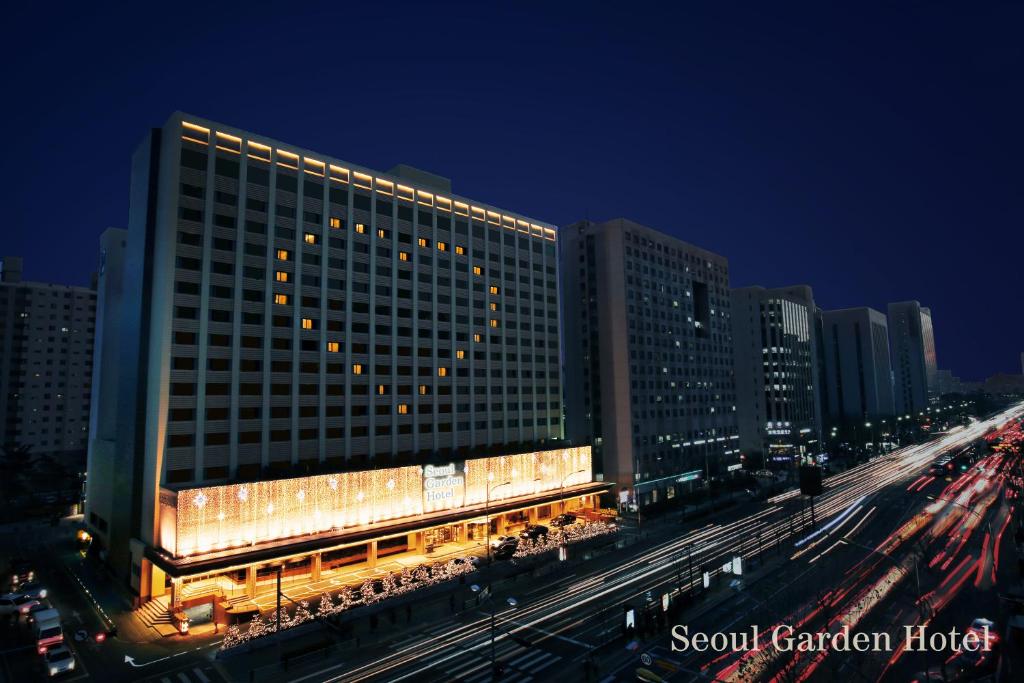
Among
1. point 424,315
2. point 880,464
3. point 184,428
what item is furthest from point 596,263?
point 880,464

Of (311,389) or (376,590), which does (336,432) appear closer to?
(311,389)

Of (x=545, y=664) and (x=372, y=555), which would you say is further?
(x=372, y=555)

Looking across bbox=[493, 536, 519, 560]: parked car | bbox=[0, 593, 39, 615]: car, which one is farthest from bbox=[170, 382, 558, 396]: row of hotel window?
bbox=[493, 536, 519, 560]: parked car

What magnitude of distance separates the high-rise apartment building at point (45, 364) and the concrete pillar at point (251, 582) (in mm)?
106531

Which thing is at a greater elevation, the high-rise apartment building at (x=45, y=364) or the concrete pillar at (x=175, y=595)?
the high-rise apartment building at (x=45, y=364)

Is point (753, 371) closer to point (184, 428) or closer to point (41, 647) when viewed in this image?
point (184, 428)

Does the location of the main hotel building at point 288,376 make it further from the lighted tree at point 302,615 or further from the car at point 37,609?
the lighted tree at point 302,615

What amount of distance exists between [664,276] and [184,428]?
289 feet

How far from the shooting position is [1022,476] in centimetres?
8412

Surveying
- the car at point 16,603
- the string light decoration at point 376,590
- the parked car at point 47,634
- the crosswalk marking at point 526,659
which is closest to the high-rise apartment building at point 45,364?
the car at point 16,603

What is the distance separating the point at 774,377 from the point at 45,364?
7353 inches

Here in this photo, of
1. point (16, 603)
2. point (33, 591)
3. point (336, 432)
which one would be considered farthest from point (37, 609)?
point (336, 432)

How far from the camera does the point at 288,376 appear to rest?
60656mm

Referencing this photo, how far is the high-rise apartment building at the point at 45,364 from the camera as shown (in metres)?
124
